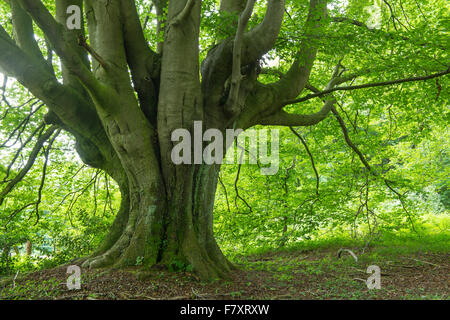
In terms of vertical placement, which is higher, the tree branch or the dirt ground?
the tree branch

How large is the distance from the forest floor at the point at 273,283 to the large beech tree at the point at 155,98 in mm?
310

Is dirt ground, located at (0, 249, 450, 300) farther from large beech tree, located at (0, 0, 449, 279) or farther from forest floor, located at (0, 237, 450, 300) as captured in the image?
large beech tree, located at (0, 0, 449, 279)

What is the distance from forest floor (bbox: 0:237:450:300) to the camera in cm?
332

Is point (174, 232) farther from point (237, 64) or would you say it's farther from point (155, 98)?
point (237, 64)

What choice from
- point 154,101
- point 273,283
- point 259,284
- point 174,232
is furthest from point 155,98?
point 273,283

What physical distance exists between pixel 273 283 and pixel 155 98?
3196 mm

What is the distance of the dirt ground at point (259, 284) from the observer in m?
3.31

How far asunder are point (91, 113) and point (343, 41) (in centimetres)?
397

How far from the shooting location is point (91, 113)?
15.5 feet

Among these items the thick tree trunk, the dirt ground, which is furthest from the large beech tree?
the dirt ground

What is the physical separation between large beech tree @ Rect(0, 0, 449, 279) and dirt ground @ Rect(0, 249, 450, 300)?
11.2 inches

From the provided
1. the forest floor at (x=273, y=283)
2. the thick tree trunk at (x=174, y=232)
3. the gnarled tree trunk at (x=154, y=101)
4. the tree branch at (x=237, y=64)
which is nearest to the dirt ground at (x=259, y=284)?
the forest floor at (x=273, y=283)
